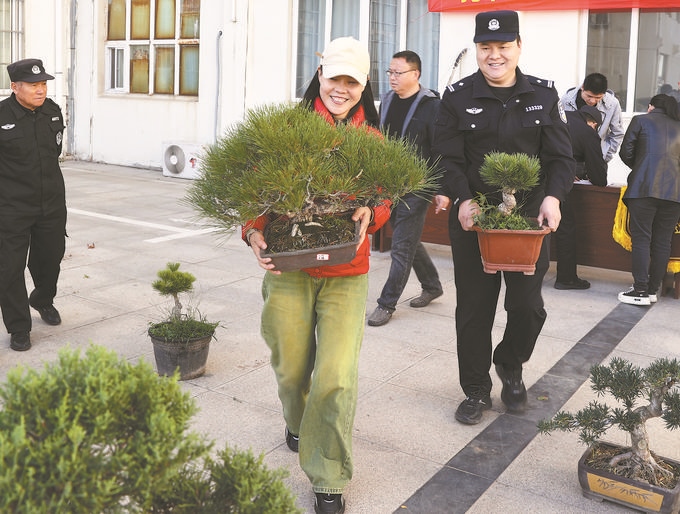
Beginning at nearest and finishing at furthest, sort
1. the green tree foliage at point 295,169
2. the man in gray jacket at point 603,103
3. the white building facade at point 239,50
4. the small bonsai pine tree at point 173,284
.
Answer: the green tree foliage at point 295,169
the small bonsai pine tree at point 173,284
the man in gray jacket at point 603,103
the white building facade at point 239,50

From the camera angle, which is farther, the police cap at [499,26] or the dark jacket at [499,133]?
the dark jacket at [499,133]

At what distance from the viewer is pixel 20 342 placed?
580 cm

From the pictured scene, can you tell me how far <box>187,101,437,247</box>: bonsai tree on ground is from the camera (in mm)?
3062

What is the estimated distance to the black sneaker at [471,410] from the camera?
462 cm

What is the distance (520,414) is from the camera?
4.79 metres

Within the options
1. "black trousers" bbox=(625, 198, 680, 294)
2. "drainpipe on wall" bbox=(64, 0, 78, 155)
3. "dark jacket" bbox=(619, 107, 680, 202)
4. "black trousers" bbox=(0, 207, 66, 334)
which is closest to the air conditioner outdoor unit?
"drainpipe on wall" bbox=(64, 0, 78, 155)

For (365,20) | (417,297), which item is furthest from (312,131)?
(365,20)

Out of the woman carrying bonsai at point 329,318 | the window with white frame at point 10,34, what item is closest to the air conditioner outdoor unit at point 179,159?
the window with white frame at point 10,34

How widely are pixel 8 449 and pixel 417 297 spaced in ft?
18.9

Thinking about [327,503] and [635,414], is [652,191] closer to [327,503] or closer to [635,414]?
[635,414]

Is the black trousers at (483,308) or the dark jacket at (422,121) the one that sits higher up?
the dark jacket at (422,121)

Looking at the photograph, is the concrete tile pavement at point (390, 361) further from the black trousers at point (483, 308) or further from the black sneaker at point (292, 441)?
the black trousers at point (483, 308)

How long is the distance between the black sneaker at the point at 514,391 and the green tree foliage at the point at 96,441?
9.74ft

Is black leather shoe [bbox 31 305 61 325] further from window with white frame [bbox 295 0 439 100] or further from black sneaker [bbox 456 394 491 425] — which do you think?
window with white frame [bbox 295 0 439 100]
